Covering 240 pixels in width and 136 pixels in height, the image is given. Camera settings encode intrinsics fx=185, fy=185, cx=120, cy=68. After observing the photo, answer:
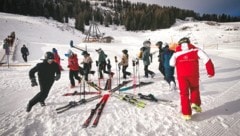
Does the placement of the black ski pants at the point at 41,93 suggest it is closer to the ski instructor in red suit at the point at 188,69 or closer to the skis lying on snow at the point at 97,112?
the skis lying on snow at the point at 97,112

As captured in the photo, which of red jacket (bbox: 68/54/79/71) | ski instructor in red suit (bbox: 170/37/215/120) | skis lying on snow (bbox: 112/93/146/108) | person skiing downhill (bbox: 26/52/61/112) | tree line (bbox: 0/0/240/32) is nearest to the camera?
ski instructor in red suit (bbox: 170/37/215/120)

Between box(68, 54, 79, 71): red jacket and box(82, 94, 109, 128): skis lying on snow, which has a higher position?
box(68, 54, 79, 71): red jacket

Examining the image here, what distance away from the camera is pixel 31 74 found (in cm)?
618

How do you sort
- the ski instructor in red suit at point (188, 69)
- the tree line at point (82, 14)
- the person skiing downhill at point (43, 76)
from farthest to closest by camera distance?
the tree line at point (82, 14), the person skiing downhill at point (43, 76), the ski instructor in red suit at point (188, 69)

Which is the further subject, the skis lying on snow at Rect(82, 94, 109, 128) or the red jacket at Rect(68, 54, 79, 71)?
the red jacket at Rect(68, 54, 79, 71)

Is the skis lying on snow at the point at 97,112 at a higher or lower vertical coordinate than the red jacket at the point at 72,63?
lower

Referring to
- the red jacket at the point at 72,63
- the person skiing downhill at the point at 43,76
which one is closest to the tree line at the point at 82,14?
the red jacket at the point at 72,63

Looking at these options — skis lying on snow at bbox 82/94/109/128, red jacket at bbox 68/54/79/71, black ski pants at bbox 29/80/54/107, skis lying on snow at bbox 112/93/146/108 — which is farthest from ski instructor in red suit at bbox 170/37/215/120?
red jacket at bbox 68/54/79/71

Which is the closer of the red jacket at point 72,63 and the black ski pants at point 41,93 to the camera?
the black ski pants at point 41,93

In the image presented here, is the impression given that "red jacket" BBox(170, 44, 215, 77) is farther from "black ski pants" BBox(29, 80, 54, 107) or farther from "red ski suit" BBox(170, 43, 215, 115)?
"black ski pants" BBox(29, 80, 54, 107)

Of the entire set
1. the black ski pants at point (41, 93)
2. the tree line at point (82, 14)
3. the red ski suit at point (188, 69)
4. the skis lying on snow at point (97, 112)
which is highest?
the tree line at point (82, 14)

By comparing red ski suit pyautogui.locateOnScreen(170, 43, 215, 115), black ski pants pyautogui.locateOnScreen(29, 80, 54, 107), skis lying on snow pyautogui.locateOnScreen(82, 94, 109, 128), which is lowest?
skis lying on snow pyautogui.locateOnScreen(82, 94, 109, 128)

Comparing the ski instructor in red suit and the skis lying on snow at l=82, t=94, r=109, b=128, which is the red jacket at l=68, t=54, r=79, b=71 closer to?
the skis lying on snow at l=82, t=94, r=109, b=128

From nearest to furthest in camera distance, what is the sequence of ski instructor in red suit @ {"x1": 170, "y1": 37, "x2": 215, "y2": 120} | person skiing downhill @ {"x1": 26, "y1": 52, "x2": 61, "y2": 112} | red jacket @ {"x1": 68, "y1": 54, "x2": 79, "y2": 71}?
1. ski instructor in red suit @ {"x1": 170, "y1": 37, "x2": 215, "y2": 120}
2. person skiing downhill @ {"x1": 26, "y1": 52, "x2": 61, "y2": 112}
3. red jacket @ {"x1": 68, "y1": 54, "x2": 79, "y2": 71}
